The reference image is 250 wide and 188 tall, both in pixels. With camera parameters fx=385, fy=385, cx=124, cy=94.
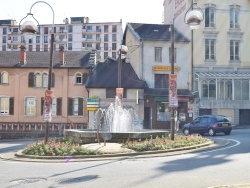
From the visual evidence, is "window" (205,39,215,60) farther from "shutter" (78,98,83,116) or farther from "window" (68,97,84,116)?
"window" (68,97,84,116)

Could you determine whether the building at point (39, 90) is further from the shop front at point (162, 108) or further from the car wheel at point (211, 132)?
the car wheel at point (211, 132)

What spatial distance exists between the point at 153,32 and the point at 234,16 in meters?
9.43

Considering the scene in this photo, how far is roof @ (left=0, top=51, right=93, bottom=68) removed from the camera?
138 ft

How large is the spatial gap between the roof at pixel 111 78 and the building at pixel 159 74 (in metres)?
0.83

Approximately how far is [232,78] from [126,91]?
38.5ft

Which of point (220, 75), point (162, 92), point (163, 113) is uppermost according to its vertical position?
point (220, 75)

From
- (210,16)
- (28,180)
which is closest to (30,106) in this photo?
(210,16)

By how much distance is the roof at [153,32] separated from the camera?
4219 cm

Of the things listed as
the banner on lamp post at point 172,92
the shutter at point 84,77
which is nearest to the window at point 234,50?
the shutter at point 84,77

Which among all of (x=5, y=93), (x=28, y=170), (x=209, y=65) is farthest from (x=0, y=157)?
(x=209, y=65)

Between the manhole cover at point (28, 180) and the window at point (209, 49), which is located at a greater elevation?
the window at point (209, 49)

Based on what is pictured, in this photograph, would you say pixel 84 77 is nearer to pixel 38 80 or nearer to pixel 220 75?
pixel 38 80

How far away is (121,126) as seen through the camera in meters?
23.1

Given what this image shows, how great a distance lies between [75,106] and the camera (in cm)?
4175
